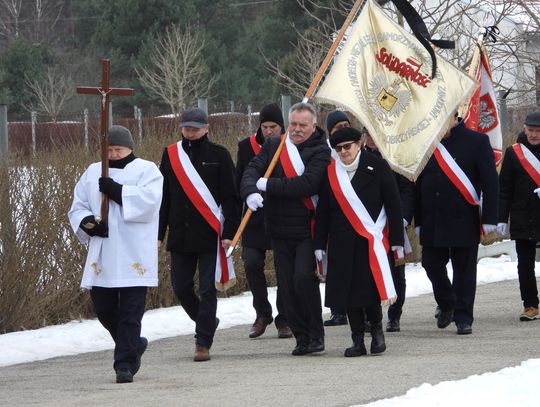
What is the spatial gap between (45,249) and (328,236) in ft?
11.9

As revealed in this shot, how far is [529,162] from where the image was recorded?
12.7 metres

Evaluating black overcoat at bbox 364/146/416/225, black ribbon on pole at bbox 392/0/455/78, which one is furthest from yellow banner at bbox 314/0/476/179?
black overcoat at bbox 364/146/416/225

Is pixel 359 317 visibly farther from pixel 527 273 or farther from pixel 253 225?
pixel 527 273

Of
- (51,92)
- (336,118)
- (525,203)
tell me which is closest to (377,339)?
(336,118)

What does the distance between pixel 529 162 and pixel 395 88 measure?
1744mm

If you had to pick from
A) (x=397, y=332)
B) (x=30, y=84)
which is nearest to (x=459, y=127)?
(x=397, y=332)

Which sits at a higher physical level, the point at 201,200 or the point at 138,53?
the point at 138,53

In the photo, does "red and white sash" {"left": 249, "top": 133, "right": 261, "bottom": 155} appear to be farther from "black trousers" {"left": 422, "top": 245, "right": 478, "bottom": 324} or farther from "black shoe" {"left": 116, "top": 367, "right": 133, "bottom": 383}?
"black shoe" {"left": 116, "top": 367, "right": 133, "bottom": 383}

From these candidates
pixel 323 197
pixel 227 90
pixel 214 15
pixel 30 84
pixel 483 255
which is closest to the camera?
pixel 323 197

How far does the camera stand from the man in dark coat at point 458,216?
11742 mm

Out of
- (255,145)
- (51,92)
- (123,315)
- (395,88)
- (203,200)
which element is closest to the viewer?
(123,315)

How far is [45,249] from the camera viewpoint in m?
13.2

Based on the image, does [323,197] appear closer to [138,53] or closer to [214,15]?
[138,53]

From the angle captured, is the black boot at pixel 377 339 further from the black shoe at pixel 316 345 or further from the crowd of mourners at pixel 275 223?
the black shoe at pixel 316 345
